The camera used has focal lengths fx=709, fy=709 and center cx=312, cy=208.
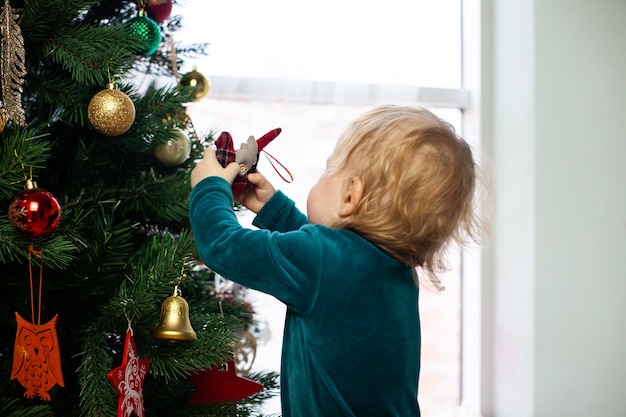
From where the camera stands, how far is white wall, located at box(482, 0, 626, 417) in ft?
5.83

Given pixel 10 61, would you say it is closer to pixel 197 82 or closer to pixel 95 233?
pixel 95 233

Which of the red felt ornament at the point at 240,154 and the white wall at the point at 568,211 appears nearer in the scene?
the red felt ornament at the point at 240,154

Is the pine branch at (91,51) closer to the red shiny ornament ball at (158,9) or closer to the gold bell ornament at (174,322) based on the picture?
the red shiny ornament ball at (158,9)

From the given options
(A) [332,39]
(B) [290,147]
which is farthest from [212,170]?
(A) [332,39]

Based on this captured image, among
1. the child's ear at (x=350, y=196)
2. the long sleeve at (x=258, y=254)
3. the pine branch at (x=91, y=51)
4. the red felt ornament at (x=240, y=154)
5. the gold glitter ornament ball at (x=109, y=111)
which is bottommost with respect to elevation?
the long sleeve at (x=258, y=254)

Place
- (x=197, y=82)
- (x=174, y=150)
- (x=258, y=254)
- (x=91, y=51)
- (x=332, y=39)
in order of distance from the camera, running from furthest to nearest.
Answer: (x=332, y=39) < (x=197, y=82) < (x=174, y=150) < (x=91, y=51) < (x=258, y=254)

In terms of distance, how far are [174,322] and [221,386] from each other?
0.50ft

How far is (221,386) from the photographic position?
1.02 m

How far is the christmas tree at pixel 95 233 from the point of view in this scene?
0.84 meters

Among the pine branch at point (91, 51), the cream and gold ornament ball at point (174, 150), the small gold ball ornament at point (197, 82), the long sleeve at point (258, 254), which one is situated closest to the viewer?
the long sleeve at point (258, 254)

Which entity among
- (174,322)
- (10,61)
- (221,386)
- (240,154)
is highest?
(10,61)

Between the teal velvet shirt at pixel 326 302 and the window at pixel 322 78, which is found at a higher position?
the window at pixel 322 78

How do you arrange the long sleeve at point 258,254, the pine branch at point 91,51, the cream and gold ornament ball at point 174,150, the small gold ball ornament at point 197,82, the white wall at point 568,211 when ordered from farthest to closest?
1. the white wall at point 568,211
2. the small gold ball ornament at point 197,82
3. the cream and gold ornament ball at point 174,150
4. the pine branch at point 91,51
5. the long sleeve at point 258,254

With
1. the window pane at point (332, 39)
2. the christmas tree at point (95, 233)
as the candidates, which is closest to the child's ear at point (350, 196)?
the christmas tree at point (95, 233)
